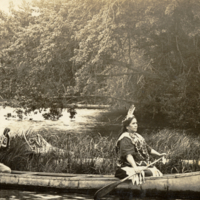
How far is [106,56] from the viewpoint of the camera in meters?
8.02

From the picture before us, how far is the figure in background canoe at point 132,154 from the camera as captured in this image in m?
6.13

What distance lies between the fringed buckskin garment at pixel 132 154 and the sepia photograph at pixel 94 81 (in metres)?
0.89

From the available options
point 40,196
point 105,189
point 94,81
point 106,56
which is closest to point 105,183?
point 105,189

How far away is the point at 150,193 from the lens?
6.21 metres

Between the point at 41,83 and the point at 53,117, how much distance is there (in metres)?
0.75

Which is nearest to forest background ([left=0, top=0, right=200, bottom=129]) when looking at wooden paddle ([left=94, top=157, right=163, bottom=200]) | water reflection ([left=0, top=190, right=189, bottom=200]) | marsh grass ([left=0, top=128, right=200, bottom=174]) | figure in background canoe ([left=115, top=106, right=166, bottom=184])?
marsh grass ([left=0, top=128, right=200, bottom=174])

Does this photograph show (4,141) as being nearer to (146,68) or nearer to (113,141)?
(113,141)

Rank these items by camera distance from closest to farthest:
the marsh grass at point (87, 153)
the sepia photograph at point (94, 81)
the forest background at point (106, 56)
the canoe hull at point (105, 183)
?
the canoe hull at point (105, 183) < the marsh grass at point (87, 153) < the sepia photograph at point (94, 81) < the forest background at point (106, 56)

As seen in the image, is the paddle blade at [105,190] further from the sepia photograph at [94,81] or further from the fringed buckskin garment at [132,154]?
the sepia photograph at [94,81]

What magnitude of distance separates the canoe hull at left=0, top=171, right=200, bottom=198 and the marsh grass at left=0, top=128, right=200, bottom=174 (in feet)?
1.46

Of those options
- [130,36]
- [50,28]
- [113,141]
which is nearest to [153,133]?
[113,141]

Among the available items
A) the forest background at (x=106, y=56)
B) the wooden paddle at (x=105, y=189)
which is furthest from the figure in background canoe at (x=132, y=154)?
the forest background at (x=106, y=56)

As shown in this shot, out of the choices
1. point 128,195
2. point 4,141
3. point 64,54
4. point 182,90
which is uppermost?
point 64,54

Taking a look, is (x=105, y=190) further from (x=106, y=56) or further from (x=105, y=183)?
(x=106, y=56)
